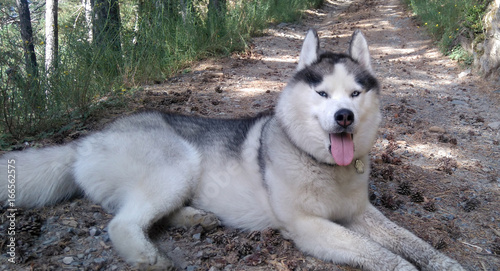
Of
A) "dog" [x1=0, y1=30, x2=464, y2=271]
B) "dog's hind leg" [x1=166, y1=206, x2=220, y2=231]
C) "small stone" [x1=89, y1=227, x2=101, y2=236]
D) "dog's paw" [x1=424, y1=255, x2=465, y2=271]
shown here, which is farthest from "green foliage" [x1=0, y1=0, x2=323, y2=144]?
"dog's paw" [x1=424, y1=255, x2=465, y2=271]

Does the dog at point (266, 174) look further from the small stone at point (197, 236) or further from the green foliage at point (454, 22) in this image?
the green foliage at point (454, 22)

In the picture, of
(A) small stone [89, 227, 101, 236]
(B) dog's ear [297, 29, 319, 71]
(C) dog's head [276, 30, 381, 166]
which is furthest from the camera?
(B) dog's ear [297, 29, 319, 71]

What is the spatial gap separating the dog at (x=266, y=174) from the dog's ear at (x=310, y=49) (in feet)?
0.04

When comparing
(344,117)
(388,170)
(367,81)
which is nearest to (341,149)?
(344,117)

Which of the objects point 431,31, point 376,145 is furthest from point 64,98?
point 431,31

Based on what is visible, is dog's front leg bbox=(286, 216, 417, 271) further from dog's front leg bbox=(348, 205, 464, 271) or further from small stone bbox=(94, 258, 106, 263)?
small stone bbox=(94, 258, 106, 263)

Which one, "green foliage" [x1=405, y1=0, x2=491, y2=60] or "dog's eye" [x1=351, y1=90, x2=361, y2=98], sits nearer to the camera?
"dog's eye" [x1=351, y1=90, x2=361, y2=98]

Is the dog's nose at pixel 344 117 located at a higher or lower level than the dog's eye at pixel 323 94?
lower

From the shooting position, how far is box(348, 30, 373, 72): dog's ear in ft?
9.12

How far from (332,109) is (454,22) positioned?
835cm

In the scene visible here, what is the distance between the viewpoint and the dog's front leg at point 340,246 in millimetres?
2246

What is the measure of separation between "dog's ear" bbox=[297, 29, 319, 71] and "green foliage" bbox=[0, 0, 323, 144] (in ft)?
9.84

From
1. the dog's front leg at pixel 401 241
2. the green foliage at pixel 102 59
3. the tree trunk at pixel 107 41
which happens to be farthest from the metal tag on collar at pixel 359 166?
the tree trunk at pixel 107 41

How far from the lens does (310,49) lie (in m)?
2.77
